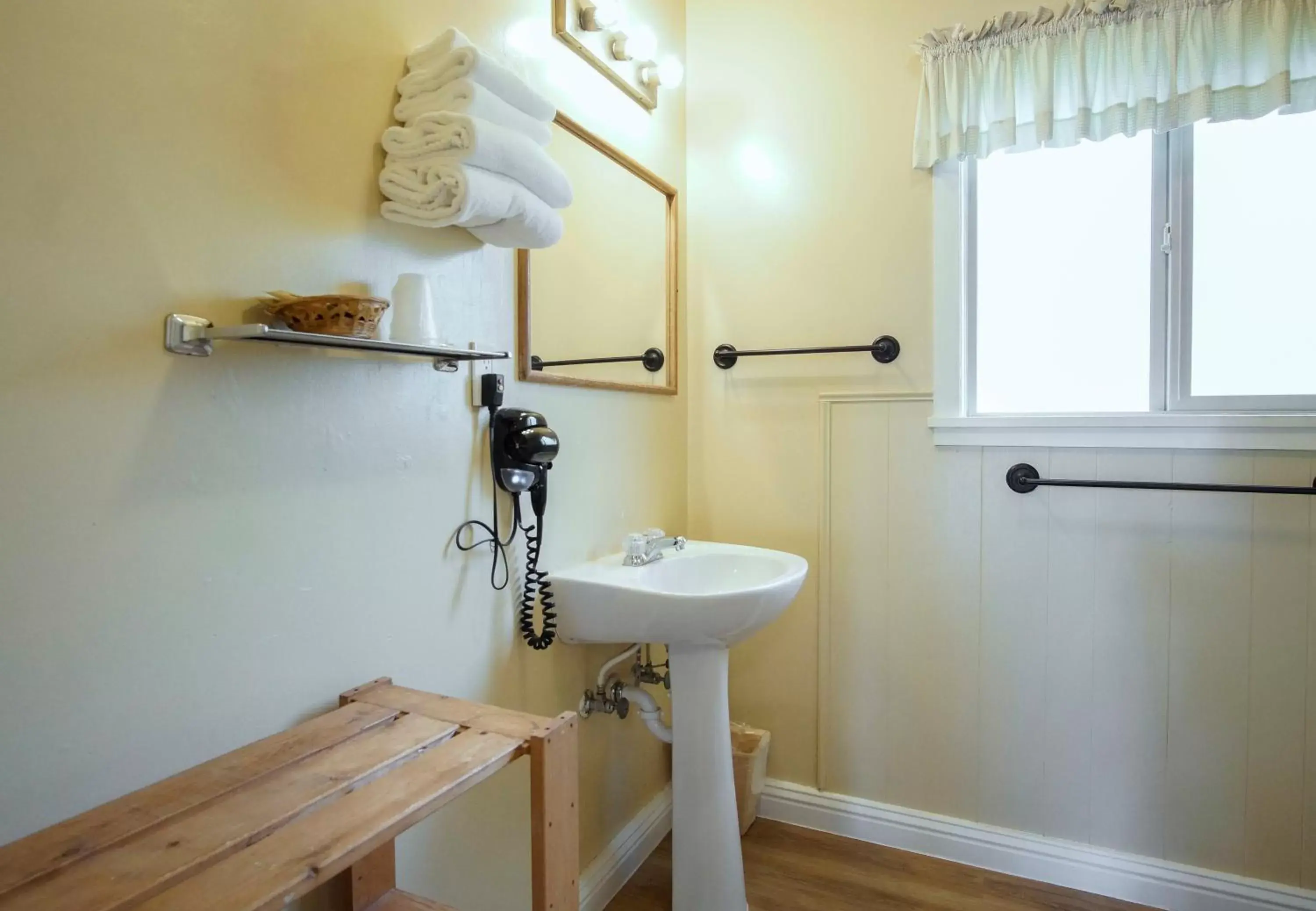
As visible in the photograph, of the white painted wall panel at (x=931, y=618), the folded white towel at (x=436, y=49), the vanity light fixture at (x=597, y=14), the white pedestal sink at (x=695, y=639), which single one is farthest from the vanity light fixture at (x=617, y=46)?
the white pedestal sink at (x=695, y=639)

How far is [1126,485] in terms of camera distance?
162 centimetres

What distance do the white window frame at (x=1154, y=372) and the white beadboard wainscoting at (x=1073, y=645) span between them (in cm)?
4

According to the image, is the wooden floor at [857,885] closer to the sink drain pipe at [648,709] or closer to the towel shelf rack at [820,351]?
the sink drain pipe at [648,709]

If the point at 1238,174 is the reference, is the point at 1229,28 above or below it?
above

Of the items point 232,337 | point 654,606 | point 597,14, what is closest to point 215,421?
point 232,337

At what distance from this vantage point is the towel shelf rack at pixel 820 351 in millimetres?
1855

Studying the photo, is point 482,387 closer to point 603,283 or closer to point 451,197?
point 451,197

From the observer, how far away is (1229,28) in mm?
1505

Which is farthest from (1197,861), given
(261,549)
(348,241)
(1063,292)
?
(348,241)

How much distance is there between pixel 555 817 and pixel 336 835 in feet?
1.06

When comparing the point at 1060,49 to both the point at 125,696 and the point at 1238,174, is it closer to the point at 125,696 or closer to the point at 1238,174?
the point at 1238,174

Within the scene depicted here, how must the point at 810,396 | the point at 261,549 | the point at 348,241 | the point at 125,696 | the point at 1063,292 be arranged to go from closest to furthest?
the point at 125,696 → the point at 261,549 → the point at 348,241 → the point at 1063,292 → the point at 810,396

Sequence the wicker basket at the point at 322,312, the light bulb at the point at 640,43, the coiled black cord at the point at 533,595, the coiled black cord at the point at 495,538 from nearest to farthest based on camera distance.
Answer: the wicker basket at the point at 322,312 → the coiled black cord at the point at 495,538 → the coiled black cord at the point at 533,595 → the light bulb at the point at 640,43

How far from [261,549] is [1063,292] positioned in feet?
6.05
